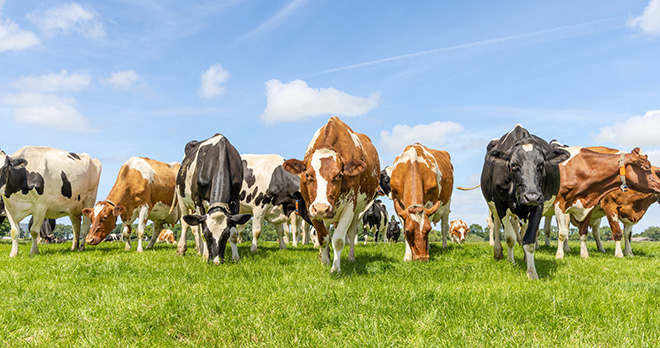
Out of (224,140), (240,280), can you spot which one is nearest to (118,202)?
(224,140)

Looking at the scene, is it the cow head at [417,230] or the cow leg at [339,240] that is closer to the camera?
the cow leg at [339,240]

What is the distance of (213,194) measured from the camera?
8.82m

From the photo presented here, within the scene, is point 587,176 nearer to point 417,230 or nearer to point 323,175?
point 417,230

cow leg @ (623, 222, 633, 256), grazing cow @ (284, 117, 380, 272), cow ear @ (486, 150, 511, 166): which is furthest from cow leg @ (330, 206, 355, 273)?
cow leg @ (623, 222, 633, 256)

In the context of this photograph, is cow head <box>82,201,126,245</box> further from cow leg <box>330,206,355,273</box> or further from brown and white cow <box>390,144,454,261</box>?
brown and white cow <box>390,144,454,261</box>

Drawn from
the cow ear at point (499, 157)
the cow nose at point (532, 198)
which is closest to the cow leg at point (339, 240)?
the cow ear at point (499, 157)

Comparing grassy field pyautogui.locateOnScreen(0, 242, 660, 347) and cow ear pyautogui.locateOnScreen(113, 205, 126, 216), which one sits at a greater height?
cow ear pyautogui.locateOnScreen(113, 205, 126, 216)

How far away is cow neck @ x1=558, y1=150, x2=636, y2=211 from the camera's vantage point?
10820mm

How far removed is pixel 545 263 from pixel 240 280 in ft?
20.0

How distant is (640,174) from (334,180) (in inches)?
344

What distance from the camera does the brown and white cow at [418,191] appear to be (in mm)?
8336

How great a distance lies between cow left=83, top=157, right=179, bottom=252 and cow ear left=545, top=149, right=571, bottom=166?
33.0ft

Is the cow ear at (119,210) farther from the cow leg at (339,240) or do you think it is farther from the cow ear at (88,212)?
the cow leg at (339,240)

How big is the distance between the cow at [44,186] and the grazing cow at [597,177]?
12871 mm
